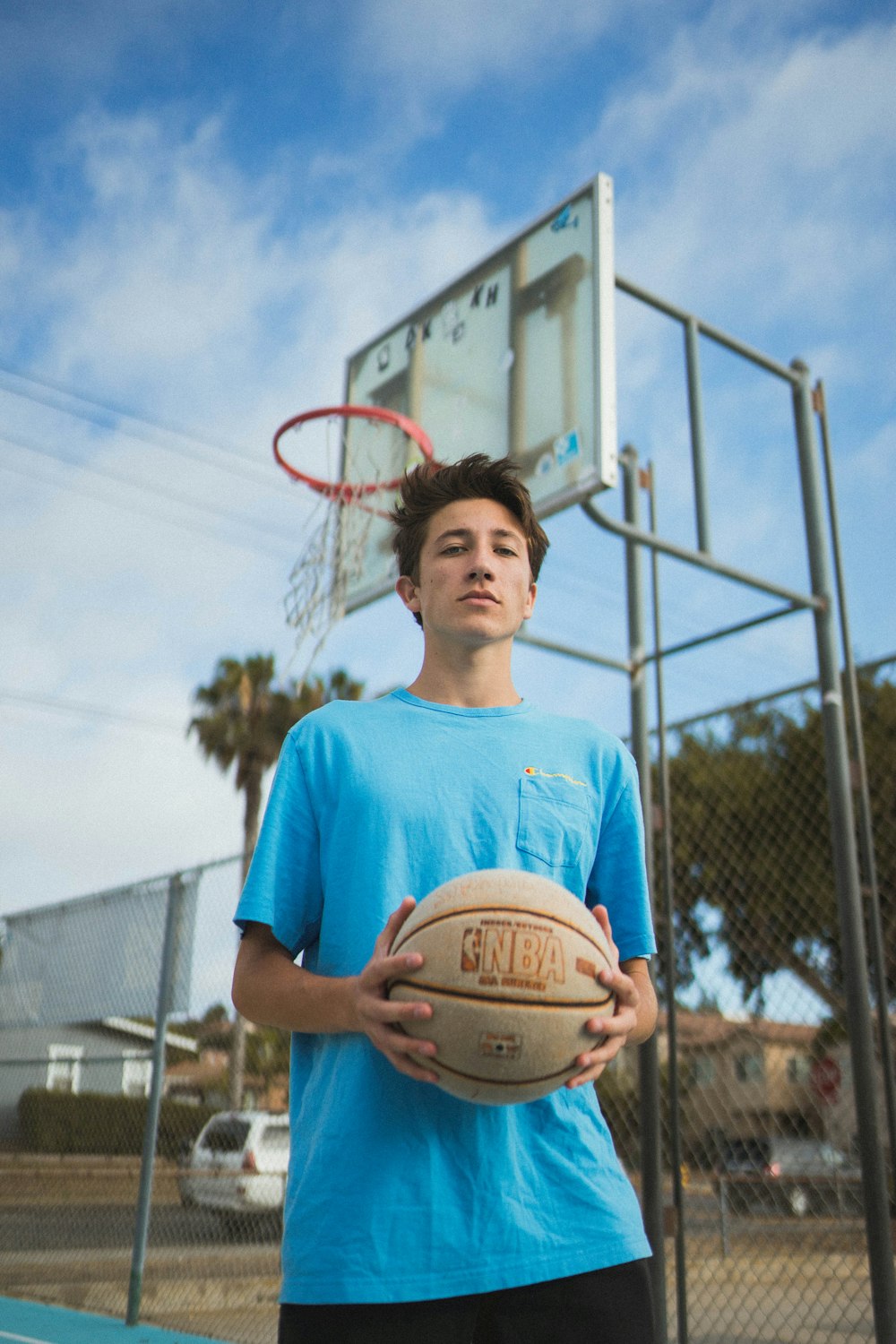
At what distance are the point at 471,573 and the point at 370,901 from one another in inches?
24.6

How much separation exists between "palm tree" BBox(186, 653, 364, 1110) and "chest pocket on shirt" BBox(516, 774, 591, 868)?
69.1 feet

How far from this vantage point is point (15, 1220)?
7.33 metres

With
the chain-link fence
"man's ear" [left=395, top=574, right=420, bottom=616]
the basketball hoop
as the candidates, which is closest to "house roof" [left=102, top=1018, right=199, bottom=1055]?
the chain-link fence

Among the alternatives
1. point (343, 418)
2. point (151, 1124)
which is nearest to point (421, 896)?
point (343, 418)

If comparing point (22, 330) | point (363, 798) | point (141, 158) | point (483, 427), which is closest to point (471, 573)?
point (363, 798)

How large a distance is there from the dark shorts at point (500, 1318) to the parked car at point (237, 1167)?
6.89 meters

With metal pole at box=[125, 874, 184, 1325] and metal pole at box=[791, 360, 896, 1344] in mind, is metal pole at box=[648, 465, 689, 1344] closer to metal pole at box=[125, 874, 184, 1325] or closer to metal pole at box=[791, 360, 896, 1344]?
metal pole at box=[791, 360, 896, 1344]

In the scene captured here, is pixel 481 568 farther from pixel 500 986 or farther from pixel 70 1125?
pixel 70 1125

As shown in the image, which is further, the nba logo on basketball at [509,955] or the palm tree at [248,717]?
the palm tree at [248,717]

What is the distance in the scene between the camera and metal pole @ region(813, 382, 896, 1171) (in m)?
3.93

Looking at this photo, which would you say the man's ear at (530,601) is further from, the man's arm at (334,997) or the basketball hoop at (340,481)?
the basketball hoop at (340,481)

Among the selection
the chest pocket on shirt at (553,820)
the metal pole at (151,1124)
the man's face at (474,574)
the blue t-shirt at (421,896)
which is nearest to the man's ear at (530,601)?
the man's face at (474,574)

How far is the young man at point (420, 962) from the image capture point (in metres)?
1.49

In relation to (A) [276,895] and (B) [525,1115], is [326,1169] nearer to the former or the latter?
(B) [525,1115]
